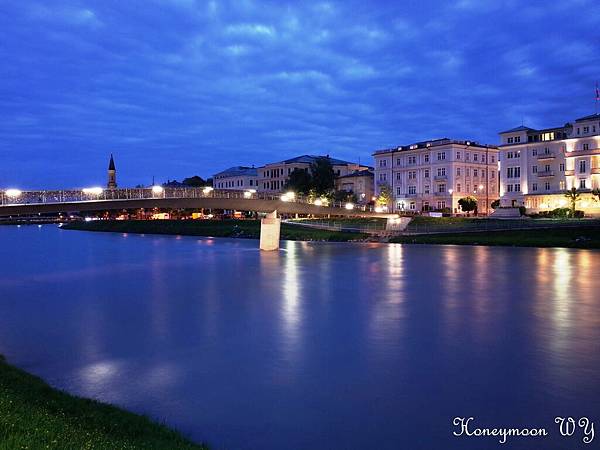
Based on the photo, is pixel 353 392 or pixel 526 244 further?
pixel 526 244

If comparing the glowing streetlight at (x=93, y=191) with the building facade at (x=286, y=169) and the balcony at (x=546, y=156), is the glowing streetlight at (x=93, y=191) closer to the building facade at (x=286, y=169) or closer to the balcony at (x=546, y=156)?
the balcony at (x=546, y=156)

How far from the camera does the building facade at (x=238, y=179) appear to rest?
122100 mm

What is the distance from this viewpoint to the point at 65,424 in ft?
26.2

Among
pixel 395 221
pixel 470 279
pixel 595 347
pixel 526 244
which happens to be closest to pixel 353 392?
pixel 595 347

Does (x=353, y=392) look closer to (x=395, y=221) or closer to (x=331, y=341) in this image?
(x=331, y=341)

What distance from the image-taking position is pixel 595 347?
15109mm

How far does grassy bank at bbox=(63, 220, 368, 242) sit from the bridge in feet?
19.5

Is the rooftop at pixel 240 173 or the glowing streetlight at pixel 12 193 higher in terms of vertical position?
the rooftop at pixel 240 173

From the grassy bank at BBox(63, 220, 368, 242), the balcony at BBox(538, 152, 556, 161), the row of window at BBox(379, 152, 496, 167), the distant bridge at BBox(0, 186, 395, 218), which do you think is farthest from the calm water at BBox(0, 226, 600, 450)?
the row of window at BBox(379, 152, 496, 167)

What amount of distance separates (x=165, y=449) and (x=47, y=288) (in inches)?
1014

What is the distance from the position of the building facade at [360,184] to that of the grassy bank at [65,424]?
86.4m

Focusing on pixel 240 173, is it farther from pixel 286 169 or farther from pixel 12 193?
pixel 12 193

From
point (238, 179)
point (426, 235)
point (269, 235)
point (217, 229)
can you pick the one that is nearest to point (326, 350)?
point (269, 235)

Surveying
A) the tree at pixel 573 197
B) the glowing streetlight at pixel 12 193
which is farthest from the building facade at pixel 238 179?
the glowing streetlight at pixel 12 193
